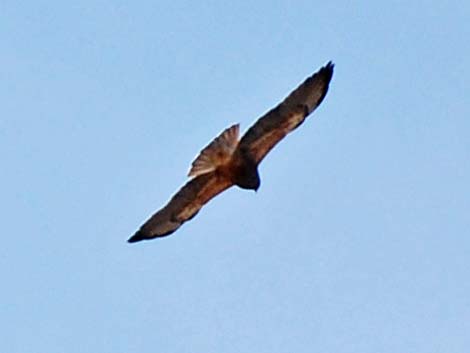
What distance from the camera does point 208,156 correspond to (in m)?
35.3

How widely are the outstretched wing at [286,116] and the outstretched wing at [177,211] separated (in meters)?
0.90

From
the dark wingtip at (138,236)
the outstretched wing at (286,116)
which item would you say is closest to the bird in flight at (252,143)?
the outstretched wing at (286,116)

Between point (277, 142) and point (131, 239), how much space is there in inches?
87.9

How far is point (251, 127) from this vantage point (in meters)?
35.3

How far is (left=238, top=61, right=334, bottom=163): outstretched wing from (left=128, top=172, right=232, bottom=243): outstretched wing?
35.6 inches

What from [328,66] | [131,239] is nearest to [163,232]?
[131,239]

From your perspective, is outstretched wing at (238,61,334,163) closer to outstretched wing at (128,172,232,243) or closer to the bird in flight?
the bird in flight

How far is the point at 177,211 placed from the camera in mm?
36281

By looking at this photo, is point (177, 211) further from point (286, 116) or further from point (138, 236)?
point (286, 116)

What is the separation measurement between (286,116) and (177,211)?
190cm

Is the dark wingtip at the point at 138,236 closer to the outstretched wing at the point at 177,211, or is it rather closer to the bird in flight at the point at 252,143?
the outstretched wing at the point at 177,211

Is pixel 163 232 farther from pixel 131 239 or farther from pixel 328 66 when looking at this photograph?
pixel 328 66

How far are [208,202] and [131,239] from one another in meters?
1.04

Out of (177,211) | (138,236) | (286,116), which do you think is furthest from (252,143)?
(138,236)
